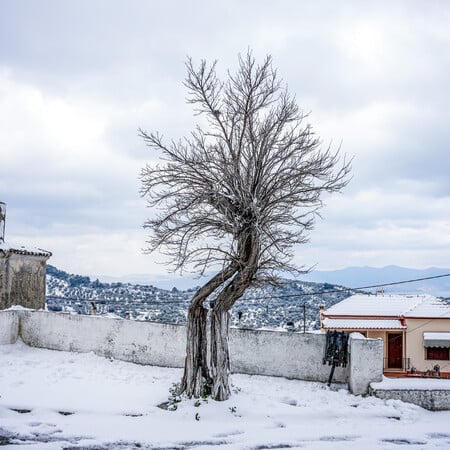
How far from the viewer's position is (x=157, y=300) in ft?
115

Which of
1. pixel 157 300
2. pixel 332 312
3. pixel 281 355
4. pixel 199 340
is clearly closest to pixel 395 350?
pixel 332 312

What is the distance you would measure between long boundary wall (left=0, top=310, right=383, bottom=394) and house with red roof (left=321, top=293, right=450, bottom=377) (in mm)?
9388

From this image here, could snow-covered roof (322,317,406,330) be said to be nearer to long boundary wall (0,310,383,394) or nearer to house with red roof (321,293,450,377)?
house with red roof (321,293,450,377)

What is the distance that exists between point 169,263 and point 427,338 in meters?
17.2

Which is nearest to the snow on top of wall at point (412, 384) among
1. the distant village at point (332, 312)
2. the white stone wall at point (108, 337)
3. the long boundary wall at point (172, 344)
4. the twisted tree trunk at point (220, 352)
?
the long boundary wall at point (172, 344)

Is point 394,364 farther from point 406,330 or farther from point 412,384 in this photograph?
point 412,384

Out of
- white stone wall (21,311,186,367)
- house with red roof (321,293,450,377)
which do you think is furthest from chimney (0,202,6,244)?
house with red roof (321,293,450,377)

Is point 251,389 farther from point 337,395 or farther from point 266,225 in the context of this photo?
point 266,225

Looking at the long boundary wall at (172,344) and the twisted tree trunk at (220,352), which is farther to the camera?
the long boundary wall at (172,344)

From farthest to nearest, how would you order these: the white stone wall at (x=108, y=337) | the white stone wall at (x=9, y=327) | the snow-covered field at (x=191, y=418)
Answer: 1. the white stone wall at (x=9, y=327)
2. the white stone wall at (x=108, y=337)
3. the snow-covered field at (x=191, y=418)

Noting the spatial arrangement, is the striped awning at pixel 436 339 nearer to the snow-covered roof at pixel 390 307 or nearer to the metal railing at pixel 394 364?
the snow-covered roof at pixel 390 307

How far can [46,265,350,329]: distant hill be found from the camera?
27.8 m

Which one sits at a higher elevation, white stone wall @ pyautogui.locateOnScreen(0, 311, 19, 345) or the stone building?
the stone building

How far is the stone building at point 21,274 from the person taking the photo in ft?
73.6
